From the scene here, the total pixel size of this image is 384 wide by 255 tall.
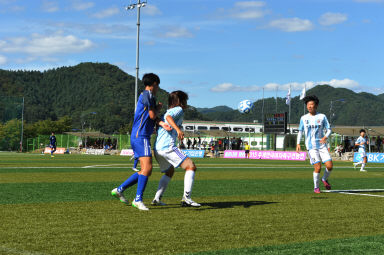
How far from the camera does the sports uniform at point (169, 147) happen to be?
315 inches

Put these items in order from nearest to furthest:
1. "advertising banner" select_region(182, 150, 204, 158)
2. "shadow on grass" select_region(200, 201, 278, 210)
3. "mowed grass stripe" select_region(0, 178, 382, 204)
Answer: "shadow on grass" select_region(200, 201, 278, 210) < "mowed grass stripe" select_region(0, 178, 382, 204) < "advertising banner" select_region(182, 150, 204, 158)

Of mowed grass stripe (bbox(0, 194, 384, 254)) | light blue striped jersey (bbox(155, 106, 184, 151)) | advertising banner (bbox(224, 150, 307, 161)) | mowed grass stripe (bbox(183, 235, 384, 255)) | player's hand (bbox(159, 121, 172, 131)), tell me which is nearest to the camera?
mowed grass stripe (bbox(183, 235, 384, 255))

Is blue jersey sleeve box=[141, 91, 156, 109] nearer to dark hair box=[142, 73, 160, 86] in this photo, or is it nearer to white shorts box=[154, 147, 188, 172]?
dark hair box=[142, 73, 160, 86]

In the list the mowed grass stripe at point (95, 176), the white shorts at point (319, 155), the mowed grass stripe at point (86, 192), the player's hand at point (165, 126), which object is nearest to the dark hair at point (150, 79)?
the player's hand at point (165, 126)

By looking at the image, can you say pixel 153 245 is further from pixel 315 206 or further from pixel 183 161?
pixel 315 206

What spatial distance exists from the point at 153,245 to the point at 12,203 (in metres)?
4.30

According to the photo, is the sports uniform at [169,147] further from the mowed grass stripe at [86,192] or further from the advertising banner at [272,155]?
the advertising banner at [272,155]

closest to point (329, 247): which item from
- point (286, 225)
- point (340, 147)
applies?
point (286, 225)

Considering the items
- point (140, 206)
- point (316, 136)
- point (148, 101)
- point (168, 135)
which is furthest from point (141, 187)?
point (316, 136)

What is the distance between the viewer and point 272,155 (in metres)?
45.4

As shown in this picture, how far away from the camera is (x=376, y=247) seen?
5.20 meters

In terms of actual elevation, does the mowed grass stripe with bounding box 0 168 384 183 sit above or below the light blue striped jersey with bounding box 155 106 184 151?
below

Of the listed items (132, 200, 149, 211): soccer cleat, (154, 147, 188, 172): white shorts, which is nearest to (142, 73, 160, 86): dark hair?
(154, 147, 188, 172): white shorts

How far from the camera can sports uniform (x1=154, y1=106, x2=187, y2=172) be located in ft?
26.2
